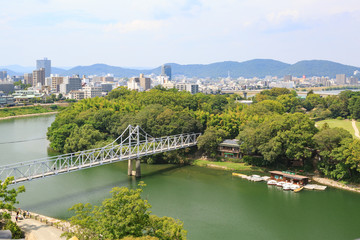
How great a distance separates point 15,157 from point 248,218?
21466 millimetres

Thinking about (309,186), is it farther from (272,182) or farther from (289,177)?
(272,182)

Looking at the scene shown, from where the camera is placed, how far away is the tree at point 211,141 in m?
28.2

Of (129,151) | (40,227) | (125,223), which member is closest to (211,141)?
(129,151)

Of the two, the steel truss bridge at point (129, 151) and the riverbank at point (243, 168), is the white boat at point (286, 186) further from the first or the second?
the steel truss bridge at point (129, 151)

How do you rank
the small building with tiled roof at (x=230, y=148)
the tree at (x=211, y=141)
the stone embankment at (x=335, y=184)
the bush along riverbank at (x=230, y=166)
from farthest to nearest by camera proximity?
the small building with tiled roof at (x=230, y=148) < the tree at (x=211, y=141) < the bush along riverbank at (x=230, y=166) < the stone embankment at (x=335, y=184)

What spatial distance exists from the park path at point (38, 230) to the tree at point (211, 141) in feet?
49.7

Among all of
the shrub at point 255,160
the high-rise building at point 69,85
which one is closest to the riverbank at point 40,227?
the shrub at point 255,160

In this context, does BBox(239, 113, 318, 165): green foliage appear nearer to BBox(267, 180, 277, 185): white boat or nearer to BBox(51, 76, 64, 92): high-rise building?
BBox(267, 180, 277, 185): white boat

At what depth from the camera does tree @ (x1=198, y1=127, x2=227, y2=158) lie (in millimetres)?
28170

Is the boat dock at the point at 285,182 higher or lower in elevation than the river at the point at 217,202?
higher

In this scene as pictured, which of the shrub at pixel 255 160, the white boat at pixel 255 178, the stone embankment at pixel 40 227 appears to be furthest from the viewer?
the shrub at pixel 255 160

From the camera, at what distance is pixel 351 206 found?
19859mm

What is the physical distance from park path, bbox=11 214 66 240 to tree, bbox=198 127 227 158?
596 inches

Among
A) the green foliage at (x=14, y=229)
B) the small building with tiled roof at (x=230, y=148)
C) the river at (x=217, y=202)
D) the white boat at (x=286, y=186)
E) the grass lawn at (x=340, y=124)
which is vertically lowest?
the river at (x=217, y=202)
